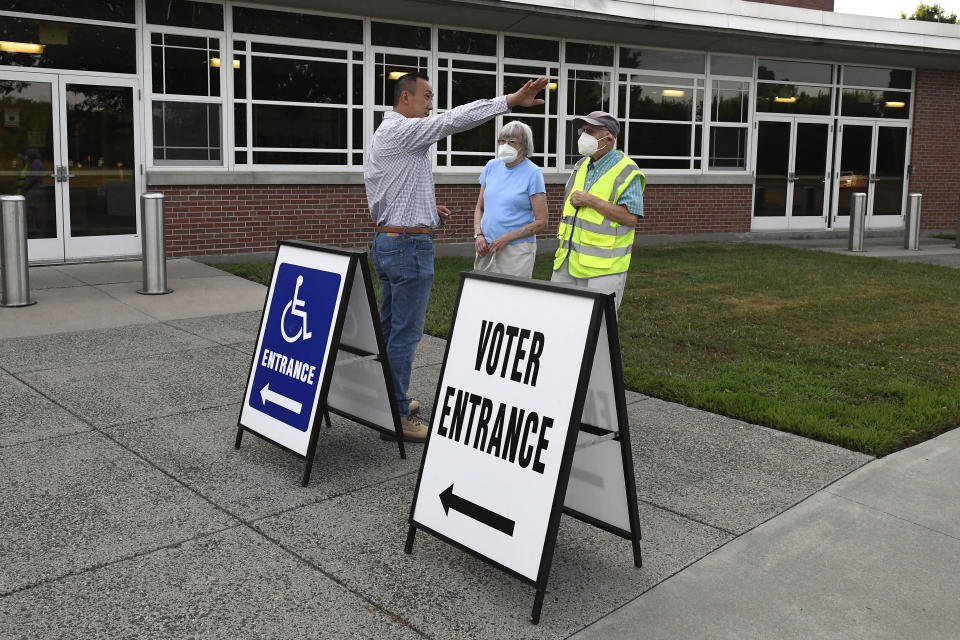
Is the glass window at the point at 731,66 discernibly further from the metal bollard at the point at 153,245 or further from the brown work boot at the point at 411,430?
the brown work boot at the point at 411,430

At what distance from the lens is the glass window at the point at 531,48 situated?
16.1 m

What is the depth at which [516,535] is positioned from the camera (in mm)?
3520

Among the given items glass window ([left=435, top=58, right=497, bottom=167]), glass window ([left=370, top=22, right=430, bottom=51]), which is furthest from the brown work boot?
glass window ([left=435, top=58, right=497, bottom=167])

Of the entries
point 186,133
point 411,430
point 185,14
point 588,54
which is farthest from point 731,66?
point 411,430

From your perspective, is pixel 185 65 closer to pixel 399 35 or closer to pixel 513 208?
pixel 399 35

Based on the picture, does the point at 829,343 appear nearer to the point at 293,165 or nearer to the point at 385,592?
the point at 385,592

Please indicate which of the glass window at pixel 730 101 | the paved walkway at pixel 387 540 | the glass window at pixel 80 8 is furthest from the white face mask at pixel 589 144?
the glass window at pixel 730 101

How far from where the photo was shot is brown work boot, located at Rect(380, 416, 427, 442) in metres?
5.35

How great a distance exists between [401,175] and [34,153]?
8782 mm

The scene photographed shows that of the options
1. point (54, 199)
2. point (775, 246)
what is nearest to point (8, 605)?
point (54, 199)

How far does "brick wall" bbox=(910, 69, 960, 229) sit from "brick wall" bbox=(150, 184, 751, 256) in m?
9.85

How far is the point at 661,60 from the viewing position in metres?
17.9

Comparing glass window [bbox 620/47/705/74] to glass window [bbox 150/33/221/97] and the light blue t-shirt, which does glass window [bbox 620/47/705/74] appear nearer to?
glass window [bbox 150/33/221/97]

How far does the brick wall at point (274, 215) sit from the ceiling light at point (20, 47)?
226 centimetres
